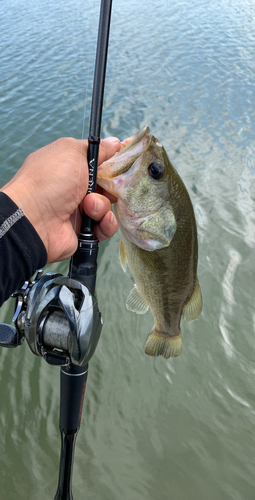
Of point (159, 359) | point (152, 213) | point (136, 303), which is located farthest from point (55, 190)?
point (159, 359)

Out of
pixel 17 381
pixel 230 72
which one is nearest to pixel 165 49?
pixel 230 72

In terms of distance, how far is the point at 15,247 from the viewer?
135cm

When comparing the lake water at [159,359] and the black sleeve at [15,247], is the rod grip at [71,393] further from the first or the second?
the lake water at [159,359]

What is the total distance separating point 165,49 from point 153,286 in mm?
10062

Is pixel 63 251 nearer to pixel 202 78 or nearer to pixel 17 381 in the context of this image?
pixel 17 381

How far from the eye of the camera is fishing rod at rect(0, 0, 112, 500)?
1.31 meters

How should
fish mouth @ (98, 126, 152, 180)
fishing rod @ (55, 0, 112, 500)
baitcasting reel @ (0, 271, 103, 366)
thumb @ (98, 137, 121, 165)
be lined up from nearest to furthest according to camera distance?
1. baitcasting reel @ (0, 271, 103, 366)
2. fishing rod @ (55, 0, 112, 500)
3. fish mouth @ (98, 126, 152, 180)
4. thumb @ (98, 137, 121, 165)

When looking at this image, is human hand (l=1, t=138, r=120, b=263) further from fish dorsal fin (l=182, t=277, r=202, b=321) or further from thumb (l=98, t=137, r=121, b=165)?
fish dorsal fin (l=182, t=277, r=202, b=321)

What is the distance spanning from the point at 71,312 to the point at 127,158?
71cm

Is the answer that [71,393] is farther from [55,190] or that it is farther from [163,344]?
[55,190]

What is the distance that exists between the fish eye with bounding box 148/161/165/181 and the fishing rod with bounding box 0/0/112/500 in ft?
0.79

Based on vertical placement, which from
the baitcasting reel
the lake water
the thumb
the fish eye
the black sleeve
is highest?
the thumb

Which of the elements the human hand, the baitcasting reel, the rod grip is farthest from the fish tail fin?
the human hand

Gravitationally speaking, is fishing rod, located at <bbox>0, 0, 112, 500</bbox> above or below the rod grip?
above
